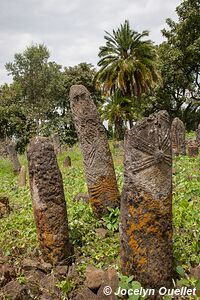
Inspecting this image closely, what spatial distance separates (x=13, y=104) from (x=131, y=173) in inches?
1221

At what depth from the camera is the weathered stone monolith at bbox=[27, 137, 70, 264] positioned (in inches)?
198

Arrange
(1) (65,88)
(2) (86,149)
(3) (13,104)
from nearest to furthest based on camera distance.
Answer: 1. (2) (86,149)
2. (3) (13,104)
3. (1) (65,88)

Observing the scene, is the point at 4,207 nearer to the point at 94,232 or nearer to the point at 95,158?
the point at 95,158

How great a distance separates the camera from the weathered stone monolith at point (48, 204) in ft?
16.5

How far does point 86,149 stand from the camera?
6.70 meters

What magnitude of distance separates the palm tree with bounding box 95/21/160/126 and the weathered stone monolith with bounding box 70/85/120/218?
61.4ft

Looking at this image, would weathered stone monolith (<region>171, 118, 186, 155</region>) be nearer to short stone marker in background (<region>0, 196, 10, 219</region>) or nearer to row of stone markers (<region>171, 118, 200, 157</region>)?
row of stone markers (<region>171, 118, 200, 157</region>)

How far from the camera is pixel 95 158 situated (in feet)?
21.7

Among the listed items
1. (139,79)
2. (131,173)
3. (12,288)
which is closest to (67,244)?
(12,288)

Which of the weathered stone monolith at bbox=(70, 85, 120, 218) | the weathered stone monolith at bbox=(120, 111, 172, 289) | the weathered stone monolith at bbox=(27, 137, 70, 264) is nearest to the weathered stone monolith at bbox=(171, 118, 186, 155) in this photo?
the weathered stone monolith at bbox=(70, 85, 120, 218)

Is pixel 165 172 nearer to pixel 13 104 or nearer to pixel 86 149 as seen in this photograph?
pixel 86 149

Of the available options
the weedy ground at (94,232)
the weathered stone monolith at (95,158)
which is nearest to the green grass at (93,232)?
the weedy ground at (94,232)

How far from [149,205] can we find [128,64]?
73.0ft

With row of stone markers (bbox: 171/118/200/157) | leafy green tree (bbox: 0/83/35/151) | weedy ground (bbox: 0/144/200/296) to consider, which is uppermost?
leafy green tree (bbox: 0/83/35/151)
